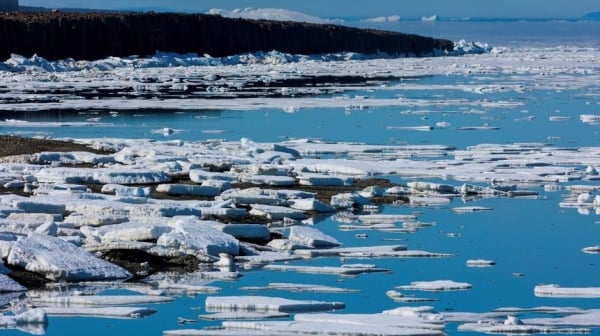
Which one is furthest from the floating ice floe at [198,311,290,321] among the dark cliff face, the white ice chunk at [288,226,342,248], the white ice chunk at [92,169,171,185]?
the dark cliff face

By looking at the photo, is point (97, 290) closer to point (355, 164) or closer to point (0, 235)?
point (0, 235)

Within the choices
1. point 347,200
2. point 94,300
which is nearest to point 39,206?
point 347,200

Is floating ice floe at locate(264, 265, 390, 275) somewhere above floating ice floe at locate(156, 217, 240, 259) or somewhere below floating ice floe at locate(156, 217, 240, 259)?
below

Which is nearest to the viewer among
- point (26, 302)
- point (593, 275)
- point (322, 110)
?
point (26, 302)

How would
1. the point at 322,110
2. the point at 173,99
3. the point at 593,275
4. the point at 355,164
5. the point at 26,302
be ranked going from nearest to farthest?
the point at 26,302 → the point at 593,275 → the point at 355,164 → the point at 322,110 → the point at 173,99

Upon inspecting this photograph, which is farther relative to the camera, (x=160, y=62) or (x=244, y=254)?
(x=160, y=62)

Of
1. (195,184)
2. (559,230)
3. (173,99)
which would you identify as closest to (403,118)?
(173,99)

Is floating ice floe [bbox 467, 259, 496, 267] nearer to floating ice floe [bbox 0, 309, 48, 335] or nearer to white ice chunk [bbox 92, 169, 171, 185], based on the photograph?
floating ice floe [bbox 0, 309, 48, 335]
